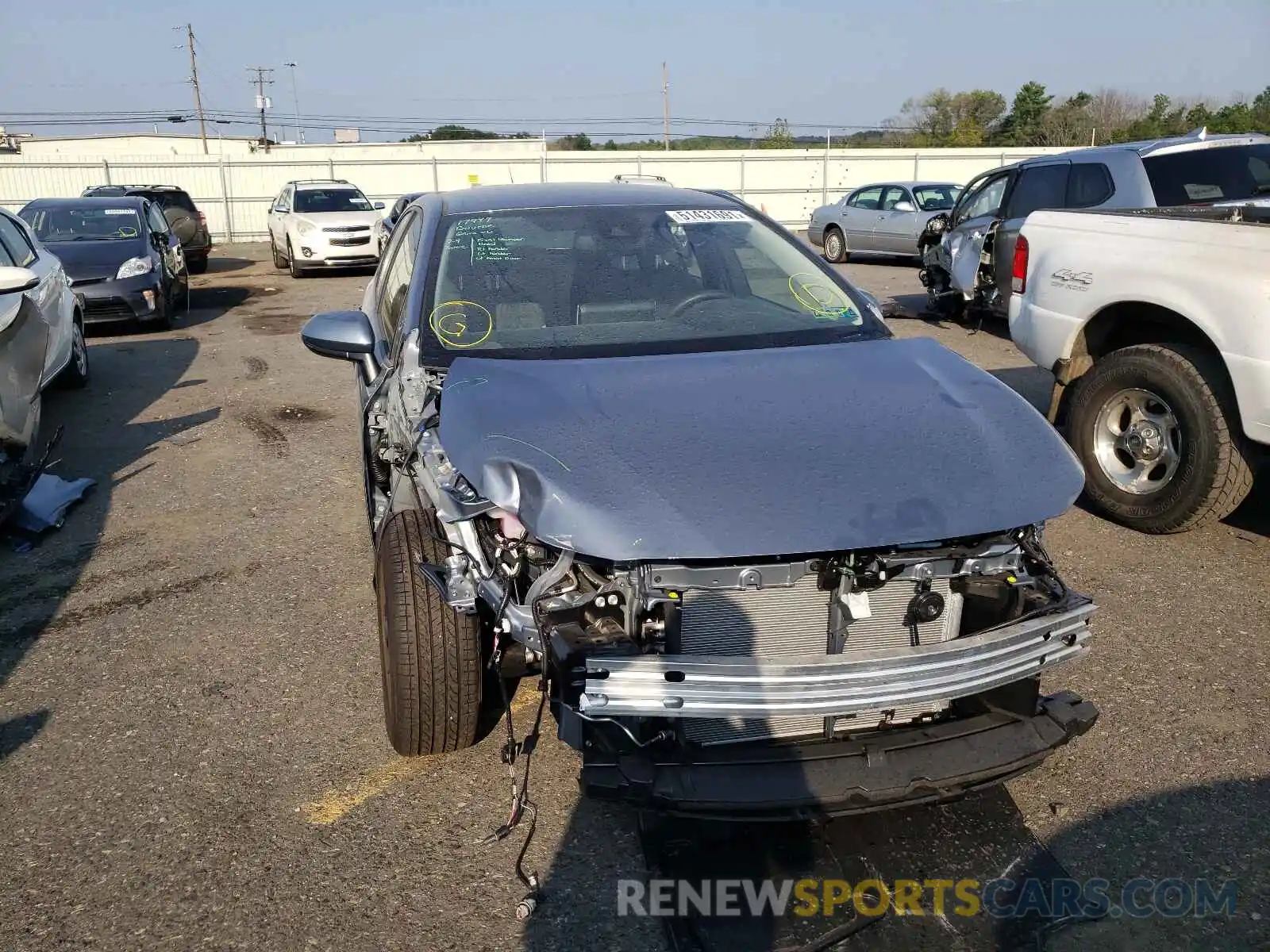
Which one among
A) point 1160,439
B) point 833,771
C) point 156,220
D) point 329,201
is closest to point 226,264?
point 329,201

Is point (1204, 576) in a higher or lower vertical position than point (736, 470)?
lower

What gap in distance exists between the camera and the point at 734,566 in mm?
2576

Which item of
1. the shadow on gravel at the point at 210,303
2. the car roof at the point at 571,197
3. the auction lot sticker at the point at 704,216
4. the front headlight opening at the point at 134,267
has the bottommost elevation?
the shadow on gravel at the point at 210,303

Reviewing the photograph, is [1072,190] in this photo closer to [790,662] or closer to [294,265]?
[790,662]

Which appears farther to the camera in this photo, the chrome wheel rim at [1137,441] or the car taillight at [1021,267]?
the car taillight at [1021,267]

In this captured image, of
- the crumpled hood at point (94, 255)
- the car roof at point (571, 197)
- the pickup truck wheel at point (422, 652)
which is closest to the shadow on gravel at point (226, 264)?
the crumpled hood at point (94, 255)

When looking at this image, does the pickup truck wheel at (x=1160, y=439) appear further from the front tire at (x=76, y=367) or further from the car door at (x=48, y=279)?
the front tire at (x=76, y=367)

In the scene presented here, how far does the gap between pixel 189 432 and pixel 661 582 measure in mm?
6325

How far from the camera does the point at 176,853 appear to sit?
2.98 meters

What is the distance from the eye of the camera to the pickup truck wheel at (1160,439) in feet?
16.2

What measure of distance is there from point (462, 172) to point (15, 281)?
978 inches

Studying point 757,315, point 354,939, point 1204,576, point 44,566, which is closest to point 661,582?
point 354,939

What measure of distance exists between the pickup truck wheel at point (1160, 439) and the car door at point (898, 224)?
41.8 feet

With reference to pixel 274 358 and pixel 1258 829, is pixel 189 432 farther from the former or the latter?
pixel 1258 829
